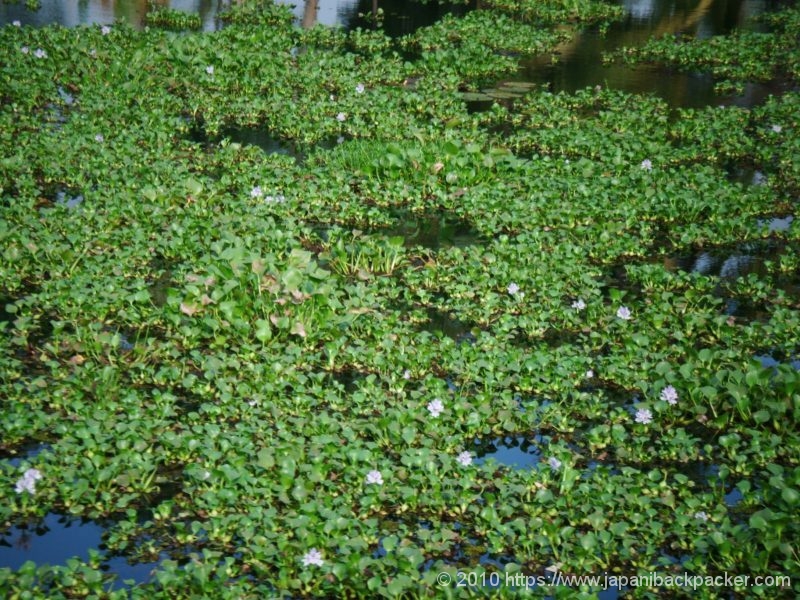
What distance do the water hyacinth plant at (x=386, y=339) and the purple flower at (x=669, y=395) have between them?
0.14ft

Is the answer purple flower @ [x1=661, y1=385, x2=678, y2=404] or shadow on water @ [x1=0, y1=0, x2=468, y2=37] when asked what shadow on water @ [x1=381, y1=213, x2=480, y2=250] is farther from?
shadow on water @ [x1=0, y1=0, x2=468, y2=37]

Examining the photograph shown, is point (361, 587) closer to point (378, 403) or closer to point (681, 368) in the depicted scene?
point (378, 403)

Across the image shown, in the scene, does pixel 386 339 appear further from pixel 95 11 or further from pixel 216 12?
pixel 216 12

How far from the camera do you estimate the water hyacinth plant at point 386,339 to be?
14.6 ft

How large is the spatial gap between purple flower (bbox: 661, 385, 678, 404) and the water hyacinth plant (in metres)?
0.04

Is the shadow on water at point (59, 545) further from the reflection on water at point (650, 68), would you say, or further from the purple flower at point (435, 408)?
the reflection on water at point (650, 68)

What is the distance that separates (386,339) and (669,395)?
5.60ft

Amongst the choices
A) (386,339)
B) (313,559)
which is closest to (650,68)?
(386,339)

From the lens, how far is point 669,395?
5.48m

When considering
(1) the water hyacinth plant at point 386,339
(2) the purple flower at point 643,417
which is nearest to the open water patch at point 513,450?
(1) the water hyacinth plant at point 386,339

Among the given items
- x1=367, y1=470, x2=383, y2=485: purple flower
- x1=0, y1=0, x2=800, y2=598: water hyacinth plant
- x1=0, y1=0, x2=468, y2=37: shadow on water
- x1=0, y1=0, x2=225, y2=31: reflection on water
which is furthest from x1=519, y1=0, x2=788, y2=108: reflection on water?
x1=367, y1=470, x2=383, y2=485: purple flower

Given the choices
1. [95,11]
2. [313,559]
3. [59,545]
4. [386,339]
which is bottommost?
[59,545]

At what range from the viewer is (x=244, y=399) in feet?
17.7

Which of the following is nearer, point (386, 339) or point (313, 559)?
point (313, 559)
